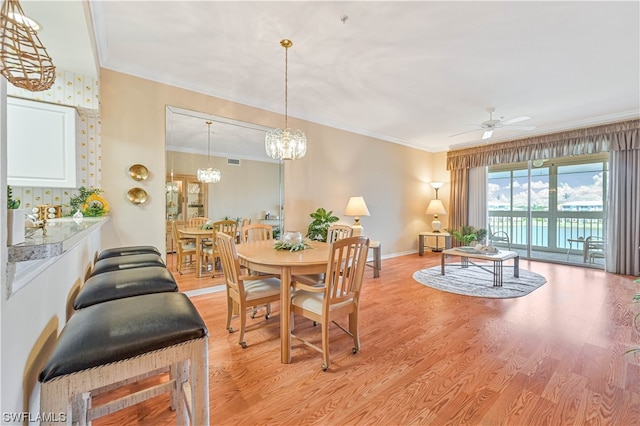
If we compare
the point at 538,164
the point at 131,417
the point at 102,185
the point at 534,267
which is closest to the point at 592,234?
the point at 534,267

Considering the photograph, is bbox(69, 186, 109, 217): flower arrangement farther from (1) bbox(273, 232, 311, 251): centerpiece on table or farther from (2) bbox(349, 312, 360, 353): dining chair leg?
(2) bbox(349, 312, 360, 353): dining chair leg

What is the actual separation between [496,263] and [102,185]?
5.08 m

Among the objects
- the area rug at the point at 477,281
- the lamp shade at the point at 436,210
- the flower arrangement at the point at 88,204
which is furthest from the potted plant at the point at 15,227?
the lamp shade at the point at 436,210

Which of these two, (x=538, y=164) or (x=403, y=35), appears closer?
(x=403, y=35)

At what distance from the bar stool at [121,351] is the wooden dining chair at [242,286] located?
2.94 feet

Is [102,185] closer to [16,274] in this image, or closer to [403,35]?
[16,274]

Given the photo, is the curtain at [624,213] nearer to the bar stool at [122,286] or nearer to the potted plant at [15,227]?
the bar stool at [122,286]

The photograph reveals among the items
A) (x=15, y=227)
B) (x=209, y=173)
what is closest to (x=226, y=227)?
(x=209, y=173)

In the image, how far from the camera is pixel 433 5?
212 cm

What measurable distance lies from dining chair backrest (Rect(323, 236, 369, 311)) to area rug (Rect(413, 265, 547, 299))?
2159 mm

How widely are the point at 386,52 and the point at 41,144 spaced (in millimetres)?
3176

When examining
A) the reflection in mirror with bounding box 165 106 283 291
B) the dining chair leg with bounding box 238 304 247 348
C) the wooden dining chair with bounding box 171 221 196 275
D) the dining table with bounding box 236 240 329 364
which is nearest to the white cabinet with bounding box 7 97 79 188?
the reflection in mirror with bounding box 165 106 283 291

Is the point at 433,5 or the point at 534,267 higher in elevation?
the point at 433,5

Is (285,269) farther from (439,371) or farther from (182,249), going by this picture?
(182,249)
